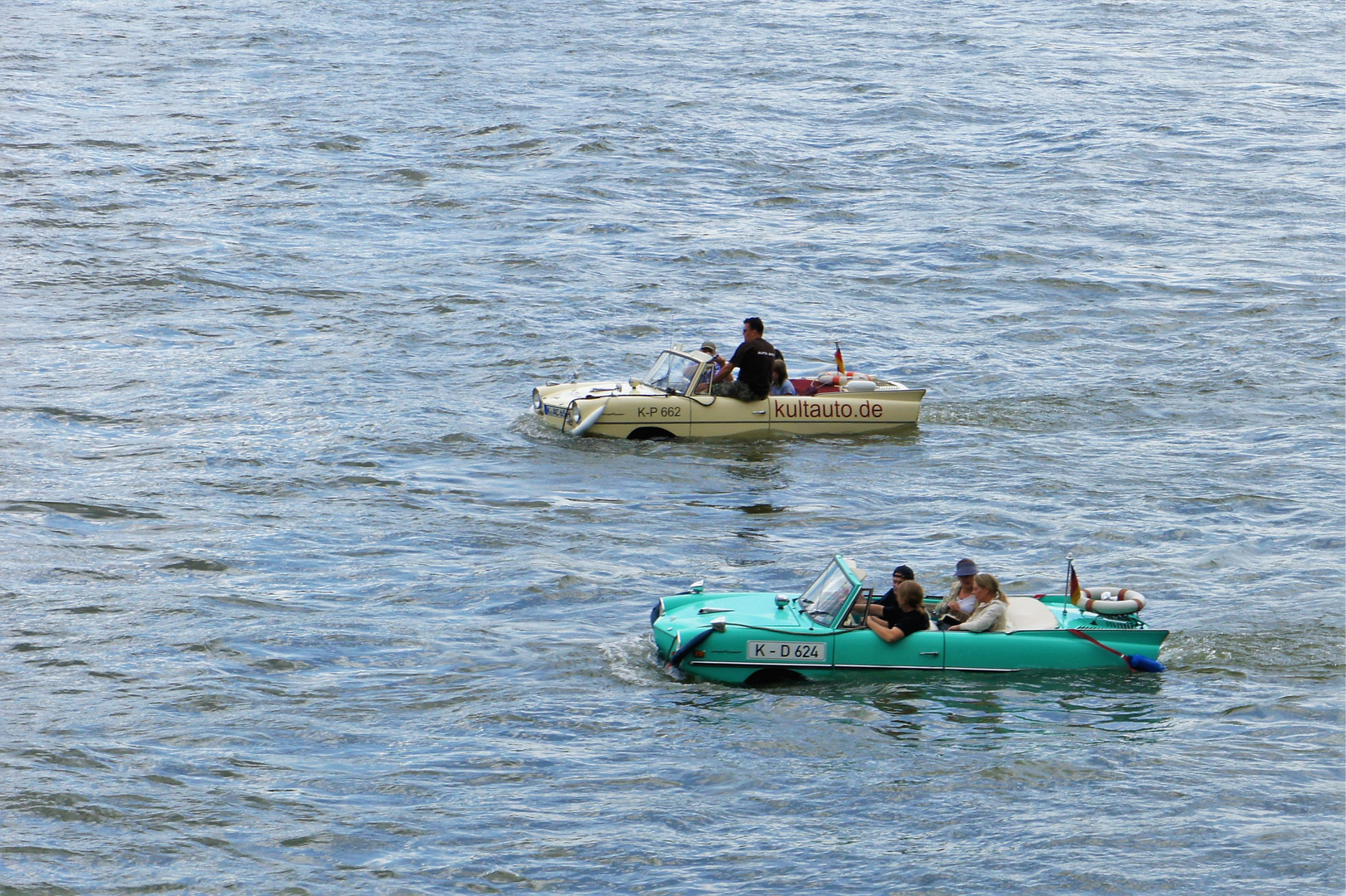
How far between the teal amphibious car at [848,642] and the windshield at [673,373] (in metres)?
7.35

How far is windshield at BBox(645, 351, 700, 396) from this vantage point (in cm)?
2217

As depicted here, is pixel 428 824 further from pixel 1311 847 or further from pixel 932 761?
pixel 1311 847

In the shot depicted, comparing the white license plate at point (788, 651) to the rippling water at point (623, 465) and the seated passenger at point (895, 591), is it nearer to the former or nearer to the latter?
the rippling water at point (623, 465)

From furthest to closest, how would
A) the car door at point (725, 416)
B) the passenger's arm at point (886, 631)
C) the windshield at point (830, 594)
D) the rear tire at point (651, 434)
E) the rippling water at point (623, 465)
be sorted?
1. the car door at point (725, 416)
2. the rear tire at point (651, 434)
3. the windshield at point (830, 594)
4. the passenger's arm at point (886, 631)
5. the rippling water at point (623, 465)

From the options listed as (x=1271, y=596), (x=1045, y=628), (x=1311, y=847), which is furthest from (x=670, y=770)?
(x=1271, y=596)

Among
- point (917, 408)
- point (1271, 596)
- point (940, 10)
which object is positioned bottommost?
point (1271, 596)

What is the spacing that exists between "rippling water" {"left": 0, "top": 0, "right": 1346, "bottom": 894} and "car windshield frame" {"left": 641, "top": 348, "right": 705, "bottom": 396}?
0.96 metres

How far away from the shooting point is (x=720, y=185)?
38250 mm

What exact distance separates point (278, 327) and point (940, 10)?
34874mm

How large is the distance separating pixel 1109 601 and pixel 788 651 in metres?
3.21

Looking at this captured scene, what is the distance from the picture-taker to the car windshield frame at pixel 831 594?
48.3 ft

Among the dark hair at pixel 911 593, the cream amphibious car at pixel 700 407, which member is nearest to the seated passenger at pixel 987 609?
the dark hair at pixel 911 593

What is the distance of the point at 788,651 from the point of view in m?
14.6

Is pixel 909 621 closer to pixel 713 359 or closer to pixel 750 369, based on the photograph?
pixel 750 369
